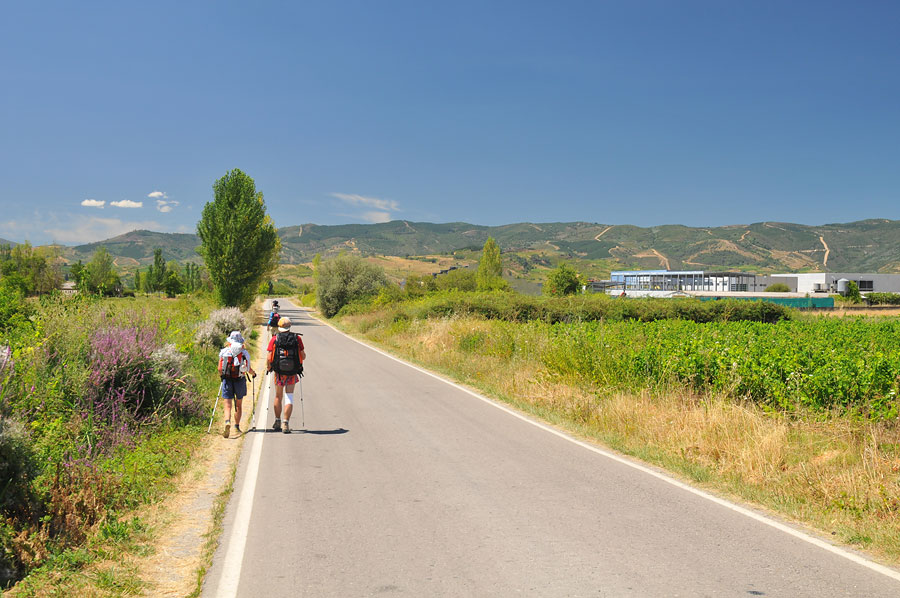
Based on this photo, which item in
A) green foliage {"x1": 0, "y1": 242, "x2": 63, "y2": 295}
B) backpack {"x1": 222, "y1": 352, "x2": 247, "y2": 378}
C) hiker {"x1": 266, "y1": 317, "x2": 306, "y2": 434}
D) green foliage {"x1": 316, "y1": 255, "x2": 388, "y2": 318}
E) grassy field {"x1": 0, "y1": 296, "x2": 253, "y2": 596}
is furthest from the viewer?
green foliage {"x1": 0, "y1": 242, "x2": 63, "y2": 295}

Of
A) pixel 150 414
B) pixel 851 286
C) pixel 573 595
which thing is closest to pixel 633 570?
pixel 573 595

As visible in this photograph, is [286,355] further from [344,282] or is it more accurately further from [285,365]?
[344,282]

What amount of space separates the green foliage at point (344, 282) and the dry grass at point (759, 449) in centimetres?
4460

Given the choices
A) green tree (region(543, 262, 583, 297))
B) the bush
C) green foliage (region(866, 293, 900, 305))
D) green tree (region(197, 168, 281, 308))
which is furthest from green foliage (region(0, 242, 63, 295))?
green foliage (region(866, 293, 900, 305))

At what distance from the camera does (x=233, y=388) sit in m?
10.2

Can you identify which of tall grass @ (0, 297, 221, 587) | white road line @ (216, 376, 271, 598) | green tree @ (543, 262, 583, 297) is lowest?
white road line @ (216, 376, 271, 598)

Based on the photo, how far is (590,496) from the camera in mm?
6648

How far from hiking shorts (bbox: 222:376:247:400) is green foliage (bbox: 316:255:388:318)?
46.8 metres

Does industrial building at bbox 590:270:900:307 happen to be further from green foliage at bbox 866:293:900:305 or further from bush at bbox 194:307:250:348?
bush at bbox 194:307:250:348

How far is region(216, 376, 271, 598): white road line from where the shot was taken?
14.9 feet

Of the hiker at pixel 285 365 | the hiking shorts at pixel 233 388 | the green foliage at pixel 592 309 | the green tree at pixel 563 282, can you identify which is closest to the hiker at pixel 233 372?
the hiking shorts at pixel 233 388

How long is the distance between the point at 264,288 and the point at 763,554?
124 m

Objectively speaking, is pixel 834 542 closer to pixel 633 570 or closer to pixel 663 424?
pixel 633 570

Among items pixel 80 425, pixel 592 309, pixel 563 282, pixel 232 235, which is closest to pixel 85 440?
pixel 80 425
